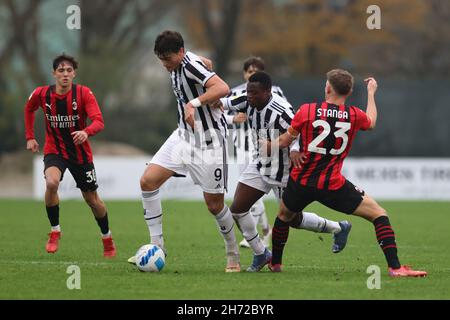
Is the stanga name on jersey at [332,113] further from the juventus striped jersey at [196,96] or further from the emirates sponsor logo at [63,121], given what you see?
the emirates sponsor logo at [63,121]

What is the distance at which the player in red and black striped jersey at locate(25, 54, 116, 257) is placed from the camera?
10688 mm

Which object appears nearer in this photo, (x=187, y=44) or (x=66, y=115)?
(x=66, y=115)

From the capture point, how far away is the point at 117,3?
36.3 m

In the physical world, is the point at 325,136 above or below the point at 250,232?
above

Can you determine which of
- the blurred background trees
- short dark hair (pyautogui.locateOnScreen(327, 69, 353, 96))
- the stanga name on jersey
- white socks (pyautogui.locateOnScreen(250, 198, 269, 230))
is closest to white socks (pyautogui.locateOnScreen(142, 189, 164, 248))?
the stanga name on jersey

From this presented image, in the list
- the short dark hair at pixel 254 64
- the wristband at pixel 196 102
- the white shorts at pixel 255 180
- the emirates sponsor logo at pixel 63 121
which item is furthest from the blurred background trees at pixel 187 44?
the wristband at pixel 196 102

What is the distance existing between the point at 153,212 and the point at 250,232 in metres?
0.94

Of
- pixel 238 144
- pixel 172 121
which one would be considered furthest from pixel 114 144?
pixel 238 144

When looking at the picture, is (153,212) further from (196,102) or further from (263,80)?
(263,80)

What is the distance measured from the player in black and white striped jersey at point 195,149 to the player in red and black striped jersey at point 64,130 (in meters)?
1.46

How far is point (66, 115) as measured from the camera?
10703 mm

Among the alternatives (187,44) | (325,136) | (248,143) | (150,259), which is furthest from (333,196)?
(187,44)
